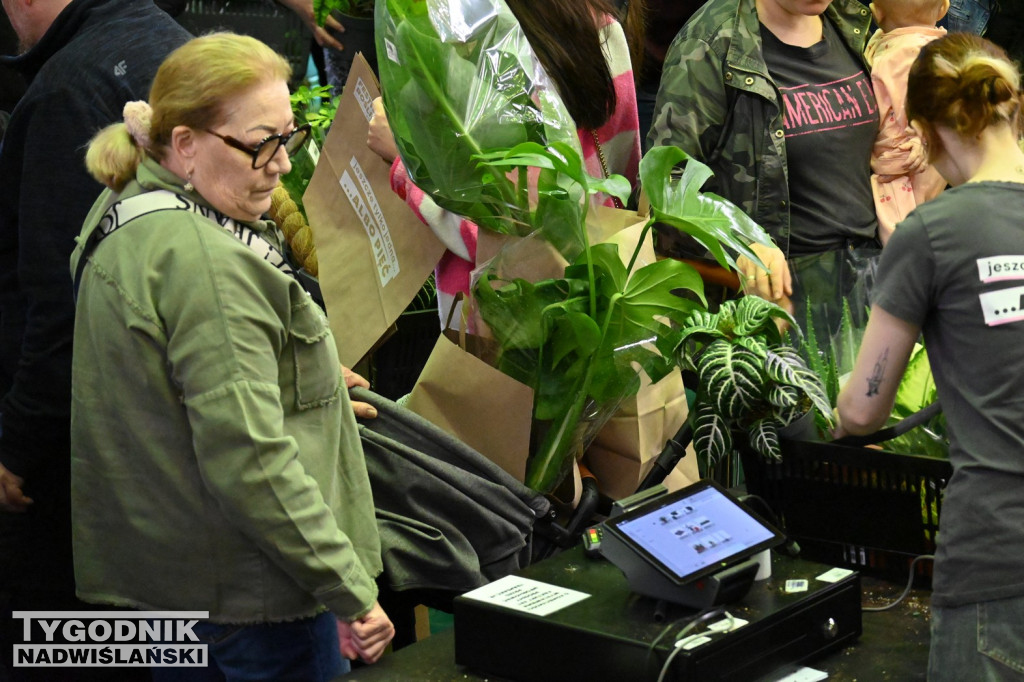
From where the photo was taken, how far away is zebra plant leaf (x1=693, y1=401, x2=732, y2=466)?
2.07 m

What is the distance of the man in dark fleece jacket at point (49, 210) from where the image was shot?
2301mm

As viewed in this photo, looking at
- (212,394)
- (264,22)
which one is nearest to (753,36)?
(212,394)

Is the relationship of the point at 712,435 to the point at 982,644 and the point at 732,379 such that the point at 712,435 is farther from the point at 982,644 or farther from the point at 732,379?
the point at 982,644

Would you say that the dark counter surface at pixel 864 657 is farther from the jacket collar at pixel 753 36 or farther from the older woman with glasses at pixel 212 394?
the jacket collar at pixel 753 36

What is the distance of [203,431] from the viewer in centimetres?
174

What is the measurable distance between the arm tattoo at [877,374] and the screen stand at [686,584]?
0.30 metres

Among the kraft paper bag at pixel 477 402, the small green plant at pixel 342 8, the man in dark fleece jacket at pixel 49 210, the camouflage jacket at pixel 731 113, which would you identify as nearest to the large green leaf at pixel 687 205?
the kraft paper bag at pixel 477 402

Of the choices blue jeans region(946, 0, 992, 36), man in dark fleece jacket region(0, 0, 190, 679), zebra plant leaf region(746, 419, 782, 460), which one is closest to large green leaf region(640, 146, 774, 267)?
zebra plant leaf region(746, 419, 782, 460)

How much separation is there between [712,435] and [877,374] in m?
0.32

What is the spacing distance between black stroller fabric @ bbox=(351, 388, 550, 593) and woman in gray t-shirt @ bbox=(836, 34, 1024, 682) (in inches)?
25.6

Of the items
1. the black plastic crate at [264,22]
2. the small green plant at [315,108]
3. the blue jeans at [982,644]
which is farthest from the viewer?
the black plastic crate at [264,22]

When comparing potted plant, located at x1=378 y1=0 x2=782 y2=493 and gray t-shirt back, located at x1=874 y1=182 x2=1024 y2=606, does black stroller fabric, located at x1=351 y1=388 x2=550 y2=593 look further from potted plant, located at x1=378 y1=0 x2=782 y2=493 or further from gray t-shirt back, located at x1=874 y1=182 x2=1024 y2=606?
gray t-shirt back, located at x1=874 y1=182 x2=1024 y2=606

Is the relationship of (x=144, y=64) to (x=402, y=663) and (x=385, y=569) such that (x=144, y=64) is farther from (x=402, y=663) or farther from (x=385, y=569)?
(x=402, y=663)

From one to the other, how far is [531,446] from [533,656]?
1.80 ft
